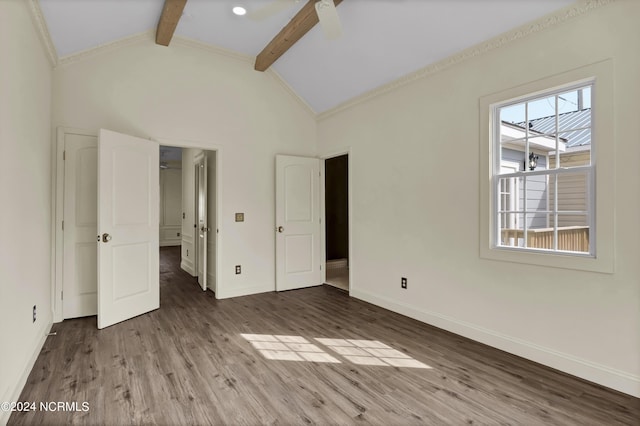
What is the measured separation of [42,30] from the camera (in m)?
2.87

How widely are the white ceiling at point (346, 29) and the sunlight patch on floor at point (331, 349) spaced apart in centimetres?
292

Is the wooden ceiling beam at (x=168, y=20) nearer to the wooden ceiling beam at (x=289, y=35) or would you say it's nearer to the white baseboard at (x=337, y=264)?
the wooden ceiling beam at (x=289, y=35)

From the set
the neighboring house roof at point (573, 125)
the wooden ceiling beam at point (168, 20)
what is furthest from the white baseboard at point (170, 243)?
the neighboring house roof at point (573, 125)

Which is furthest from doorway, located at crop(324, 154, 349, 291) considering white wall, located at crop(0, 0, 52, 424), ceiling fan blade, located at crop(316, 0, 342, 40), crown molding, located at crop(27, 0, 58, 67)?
white wall, located at crop(0, 0, 52, 424)

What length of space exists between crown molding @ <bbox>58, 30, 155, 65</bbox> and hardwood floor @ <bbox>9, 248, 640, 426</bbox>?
9.35 ft

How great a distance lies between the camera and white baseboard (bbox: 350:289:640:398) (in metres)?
2.27

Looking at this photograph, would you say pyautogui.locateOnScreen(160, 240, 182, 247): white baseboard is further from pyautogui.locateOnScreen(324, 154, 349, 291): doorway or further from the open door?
the open door

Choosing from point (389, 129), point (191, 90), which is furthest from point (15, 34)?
point (389, 129)

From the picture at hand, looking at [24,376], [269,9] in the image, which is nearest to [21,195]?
[24,376]

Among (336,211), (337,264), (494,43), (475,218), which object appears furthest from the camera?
(336,211)

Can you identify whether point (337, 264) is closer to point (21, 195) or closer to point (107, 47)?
point (107, 47)

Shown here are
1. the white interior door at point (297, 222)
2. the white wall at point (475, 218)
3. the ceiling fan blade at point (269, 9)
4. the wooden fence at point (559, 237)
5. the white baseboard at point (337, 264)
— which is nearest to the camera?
the white wall at point (475, 218)

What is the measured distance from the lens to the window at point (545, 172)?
2572mm

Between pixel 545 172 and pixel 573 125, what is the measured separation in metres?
0.40
